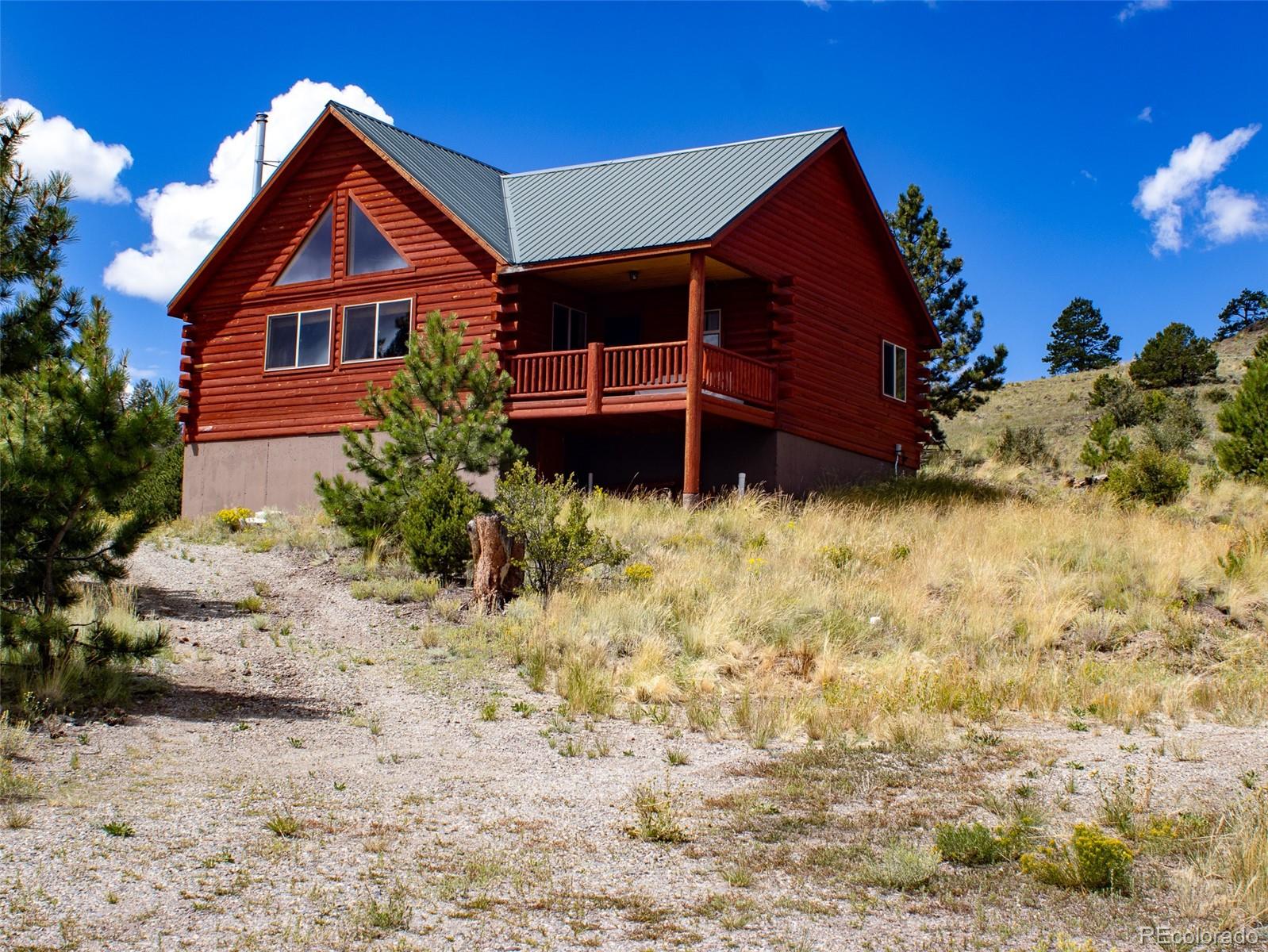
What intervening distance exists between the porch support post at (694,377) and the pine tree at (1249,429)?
42.0ft

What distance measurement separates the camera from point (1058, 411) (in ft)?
169

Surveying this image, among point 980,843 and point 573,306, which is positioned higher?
point 573,306

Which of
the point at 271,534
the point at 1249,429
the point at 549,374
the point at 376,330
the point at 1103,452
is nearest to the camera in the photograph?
the point at 271,534

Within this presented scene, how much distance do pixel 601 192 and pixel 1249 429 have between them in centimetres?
1447

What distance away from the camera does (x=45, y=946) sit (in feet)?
19.2

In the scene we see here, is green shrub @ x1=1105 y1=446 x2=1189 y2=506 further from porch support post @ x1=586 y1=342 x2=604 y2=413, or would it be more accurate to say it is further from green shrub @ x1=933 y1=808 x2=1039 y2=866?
green shrub @ x1=933 y1=808 x2=1039 y2=866

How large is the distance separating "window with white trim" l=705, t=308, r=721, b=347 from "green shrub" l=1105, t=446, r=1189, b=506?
788 cm

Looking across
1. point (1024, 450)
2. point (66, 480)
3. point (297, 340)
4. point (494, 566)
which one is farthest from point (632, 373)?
point (1024, 450)

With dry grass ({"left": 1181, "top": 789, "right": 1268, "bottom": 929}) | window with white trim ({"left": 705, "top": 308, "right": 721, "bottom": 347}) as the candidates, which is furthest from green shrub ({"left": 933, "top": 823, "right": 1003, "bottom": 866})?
window with white trim ({"left": 705, "top": 308, "right": 721, "bottom": 347})

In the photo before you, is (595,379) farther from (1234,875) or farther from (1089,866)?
(1234,875)

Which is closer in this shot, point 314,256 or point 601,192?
point 314,256

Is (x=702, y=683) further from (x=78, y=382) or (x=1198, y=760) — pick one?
(x=78, y=382)

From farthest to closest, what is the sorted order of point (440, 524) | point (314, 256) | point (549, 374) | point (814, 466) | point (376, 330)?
point (314, 256) < point (376, 330) < point (814, 466) < point (549, 374) < point (440, 524)

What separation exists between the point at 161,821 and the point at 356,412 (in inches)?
655
